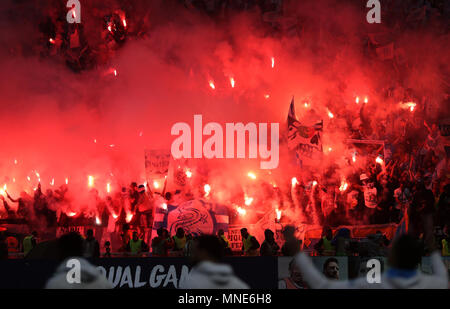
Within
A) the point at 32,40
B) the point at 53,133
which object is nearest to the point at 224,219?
the point at 53,133

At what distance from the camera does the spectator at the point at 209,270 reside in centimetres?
316

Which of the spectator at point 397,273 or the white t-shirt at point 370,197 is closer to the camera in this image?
the spectator at point 397,273

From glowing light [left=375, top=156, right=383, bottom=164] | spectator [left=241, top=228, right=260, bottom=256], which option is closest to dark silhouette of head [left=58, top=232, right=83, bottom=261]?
spectator [left=241, top=228, right=260, bottom=256]

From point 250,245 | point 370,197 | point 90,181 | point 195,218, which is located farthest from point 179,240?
point 90,181

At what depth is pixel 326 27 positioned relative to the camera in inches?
619

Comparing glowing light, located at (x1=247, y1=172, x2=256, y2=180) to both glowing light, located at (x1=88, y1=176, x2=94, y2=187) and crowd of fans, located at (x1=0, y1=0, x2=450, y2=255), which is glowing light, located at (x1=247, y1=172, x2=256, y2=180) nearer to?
crowd of fans, located at (x1=0, y1=0, x2=450, y2=255)

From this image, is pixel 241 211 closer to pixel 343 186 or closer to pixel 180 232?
pixel 343 186

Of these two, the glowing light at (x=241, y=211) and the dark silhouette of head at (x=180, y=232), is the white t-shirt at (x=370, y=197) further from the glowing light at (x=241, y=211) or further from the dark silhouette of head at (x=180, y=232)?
the dark silhouette of head at (x=180, y=232)

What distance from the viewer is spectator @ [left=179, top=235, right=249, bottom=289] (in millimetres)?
3162

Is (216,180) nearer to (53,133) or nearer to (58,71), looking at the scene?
(53,133)

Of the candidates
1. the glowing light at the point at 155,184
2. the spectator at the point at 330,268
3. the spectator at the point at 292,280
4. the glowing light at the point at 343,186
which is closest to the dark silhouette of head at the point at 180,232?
the spectator at the point at 292,280

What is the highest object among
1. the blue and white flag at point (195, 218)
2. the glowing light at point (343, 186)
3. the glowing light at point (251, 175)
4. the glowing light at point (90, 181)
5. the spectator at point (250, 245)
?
the glowing light at point (251, 175)

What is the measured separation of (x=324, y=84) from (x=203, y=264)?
13.0m

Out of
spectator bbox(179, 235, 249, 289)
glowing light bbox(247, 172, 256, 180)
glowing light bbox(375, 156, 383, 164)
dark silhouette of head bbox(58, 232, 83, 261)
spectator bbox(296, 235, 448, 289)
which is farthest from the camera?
glowing light bbox(247, 172, 256, 180)
